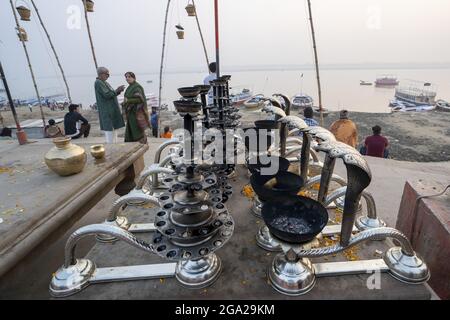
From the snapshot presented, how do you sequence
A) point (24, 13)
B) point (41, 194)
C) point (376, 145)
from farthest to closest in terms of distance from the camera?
point (24, 13) < point (376, 145) < point (41, 194)

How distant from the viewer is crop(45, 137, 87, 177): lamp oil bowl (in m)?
2.70

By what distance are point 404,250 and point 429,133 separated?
14756 mm

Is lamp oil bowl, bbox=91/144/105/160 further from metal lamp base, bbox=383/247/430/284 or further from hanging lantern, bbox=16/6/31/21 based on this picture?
hanging lantern, bbox=16/6/31/21

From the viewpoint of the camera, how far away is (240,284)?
5.14 ft

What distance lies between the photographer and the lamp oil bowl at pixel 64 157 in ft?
8.87

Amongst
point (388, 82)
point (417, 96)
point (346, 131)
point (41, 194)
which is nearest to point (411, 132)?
point (346, 131)

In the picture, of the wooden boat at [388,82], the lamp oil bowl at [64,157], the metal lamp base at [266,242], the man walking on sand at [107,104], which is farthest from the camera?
the wooden boat at [388,82]

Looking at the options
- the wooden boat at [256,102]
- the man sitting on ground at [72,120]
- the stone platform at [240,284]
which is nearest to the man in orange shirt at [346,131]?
the wooden boat at [256,102]

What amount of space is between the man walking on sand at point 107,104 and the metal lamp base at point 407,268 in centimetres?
539

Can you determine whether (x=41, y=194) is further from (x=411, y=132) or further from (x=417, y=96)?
(x=417, y=96)

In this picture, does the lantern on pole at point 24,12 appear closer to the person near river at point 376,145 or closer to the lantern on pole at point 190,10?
the lantern on pole at point 190,10

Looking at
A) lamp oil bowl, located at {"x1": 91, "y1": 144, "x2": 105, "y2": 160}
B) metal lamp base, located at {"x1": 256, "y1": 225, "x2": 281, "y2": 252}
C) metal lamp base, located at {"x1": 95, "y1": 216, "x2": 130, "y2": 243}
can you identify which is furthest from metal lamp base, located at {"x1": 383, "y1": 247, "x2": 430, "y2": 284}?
lamp oil bowl, located at {"x1": 91, "y1": 144, "x2": 105, "y2": 160}

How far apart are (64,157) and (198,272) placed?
6.57ft
